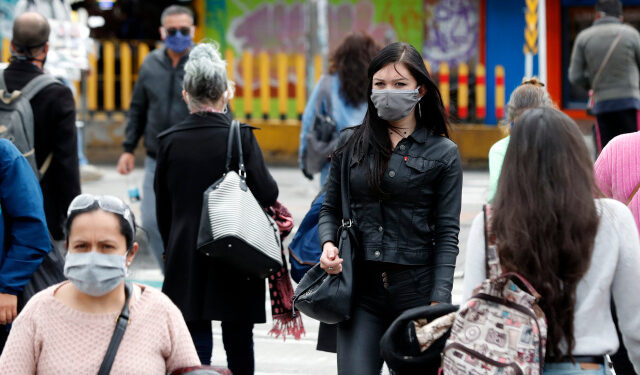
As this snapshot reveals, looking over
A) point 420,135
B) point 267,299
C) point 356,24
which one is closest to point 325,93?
point 267,299

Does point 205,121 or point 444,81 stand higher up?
point 444,81

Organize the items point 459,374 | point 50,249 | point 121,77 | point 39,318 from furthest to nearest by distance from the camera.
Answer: point 121,77 < point 50,249 < point 39,318 < point 459,374

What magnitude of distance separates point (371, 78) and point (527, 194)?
1484 mm

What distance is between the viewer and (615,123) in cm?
1111

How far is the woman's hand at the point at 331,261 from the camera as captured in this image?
4.29m

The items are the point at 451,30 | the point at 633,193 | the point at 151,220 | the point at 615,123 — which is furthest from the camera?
the point at 451,30

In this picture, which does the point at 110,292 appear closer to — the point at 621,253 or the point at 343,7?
the point at 621,253

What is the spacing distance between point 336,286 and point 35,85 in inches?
110

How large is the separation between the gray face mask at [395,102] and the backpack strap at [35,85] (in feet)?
8.49

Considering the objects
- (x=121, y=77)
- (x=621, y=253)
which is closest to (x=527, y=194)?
(x=621, y=253)

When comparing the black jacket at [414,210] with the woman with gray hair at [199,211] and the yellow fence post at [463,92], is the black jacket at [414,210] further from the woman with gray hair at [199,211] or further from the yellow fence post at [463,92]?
the yellow fence post at [463,92]

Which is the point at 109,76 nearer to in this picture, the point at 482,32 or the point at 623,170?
the point at 482,32

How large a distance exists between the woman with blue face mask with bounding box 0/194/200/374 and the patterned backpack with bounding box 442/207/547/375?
2.84 feet

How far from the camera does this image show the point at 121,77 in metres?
18.8
